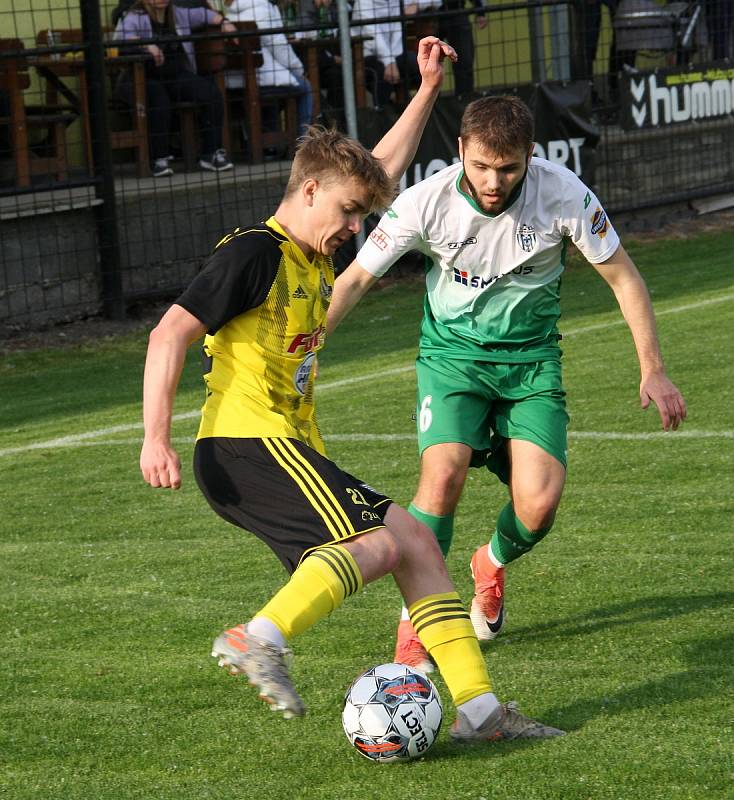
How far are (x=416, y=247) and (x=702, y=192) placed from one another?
1148 cm

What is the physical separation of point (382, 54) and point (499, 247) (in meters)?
8.79

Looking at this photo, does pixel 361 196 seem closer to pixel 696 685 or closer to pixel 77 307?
pixel 696 685

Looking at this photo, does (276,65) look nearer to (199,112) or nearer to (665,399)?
(199,112)

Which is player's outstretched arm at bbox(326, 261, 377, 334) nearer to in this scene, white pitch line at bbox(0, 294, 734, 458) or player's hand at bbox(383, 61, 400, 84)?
white pitch line at bbox(0, 294, 734, 458)

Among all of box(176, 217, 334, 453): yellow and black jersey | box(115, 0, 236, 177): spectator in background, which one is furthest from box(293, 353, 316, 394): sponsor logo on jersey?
box(115, 0, 236, 177): spectator in background

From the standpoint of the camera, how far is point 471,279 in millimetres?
5102

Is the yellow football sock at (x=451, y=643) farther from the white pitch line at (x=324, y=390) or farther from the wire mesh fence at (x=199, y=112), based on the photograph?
the wire mesh fence at (x=199, y=112)

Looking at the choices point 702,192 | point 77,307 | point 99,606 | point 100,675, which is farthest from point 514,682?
point 702,192

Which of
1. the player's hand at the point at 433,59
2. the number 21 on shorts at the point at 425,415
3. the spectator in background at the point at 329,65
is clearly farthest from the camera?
the spectator in background at the point at 329,65

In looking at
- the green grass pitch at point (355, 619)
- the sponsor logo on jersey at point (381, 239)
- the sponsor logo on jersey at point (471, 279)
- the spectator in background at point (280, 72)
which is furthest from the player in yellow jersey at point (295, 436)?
the spectator in background at point (280, 72)

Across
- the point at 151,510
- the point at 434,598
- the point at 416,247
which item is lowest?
the point at 151,510

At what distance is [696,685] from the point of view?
4.39 metres

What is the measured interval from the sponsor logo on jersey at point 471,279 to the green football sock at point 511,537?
800 mm

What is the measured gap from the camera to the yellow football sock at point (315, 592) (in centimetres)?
374
